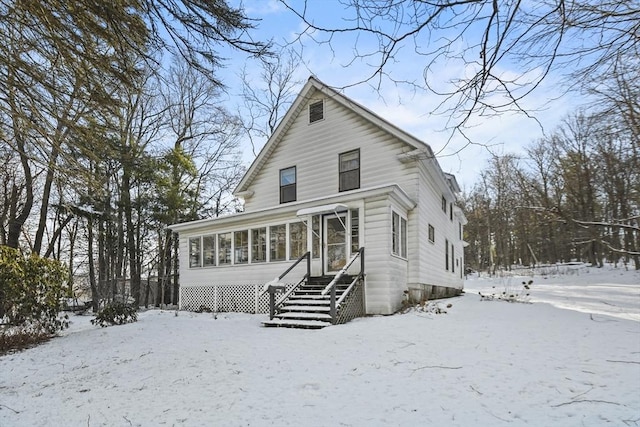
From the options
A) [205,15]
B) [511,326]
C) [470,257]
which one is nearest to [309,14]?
[205,15]

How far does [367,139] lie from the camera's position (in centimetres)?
1230

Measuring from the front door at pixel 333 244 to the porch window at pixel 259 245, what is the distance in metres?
2.37

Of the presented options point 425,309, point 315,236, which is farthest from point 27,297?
point 425,309

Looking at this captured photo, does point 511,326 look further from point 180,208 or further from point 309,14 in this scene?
point 180,208

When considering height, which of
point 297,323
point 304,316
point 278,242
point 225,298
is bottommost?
point 225,298

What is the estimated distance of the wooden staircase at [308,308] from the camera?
8.54 meters

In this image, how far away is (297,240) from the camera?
38.5 ft

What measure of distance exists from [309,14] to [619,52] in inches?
91.9

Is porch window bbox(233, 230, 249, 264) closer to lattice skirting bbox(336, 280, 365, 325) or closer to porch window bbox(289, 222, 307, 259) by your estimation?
porch window bbox(289, 222, 307, 259)

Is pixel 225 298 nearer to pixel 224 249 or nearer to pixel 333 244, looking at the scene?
pixel 224 249

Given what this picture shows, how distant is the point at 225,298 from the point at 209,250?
198 cm

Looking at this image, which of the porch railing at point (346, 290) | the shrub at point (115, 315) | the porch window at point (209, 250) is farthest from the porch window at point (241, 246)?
the porch railing at point (346, 290)

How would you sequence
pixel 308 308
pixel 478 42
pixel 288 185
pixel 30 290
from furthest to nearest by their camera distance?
pixel 288 185 < pixel 308 308 < pixel 30 290 < pixel 478 42

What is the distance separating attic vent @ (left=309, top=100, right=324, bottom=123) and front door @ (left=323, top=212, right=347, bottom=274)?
4.18m
